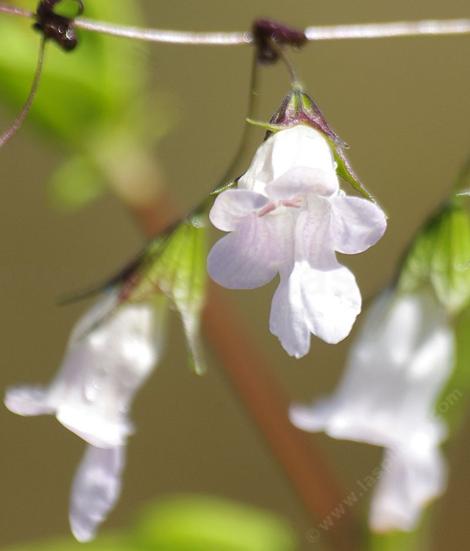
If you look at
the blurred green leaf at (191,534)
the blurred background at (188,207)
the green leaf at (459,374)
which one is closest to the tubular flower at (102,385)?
the green leaf at (459,374)

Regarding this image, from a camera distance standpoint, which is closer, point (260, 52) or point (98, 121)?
point (260, 52)

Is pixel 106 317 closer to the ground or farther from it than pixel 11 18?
closer to the ground

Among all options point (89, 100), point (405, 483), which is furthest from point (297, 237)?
point (89, 100)

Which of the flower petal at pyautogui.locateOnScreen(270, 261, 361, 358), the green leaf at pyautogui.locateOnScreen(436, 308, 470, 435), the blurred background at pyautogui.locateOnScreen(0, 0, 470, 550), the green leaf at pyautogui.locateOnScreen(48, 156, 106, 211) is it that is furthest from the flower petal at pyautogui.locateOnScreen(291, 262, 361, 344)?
the blurred background at pyautogui.locateOnScreen(0, 0, 470, 550)

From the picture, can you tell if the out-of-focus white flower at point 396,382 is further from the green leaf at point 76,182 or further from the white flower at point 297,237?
the green leaf at point 76,182

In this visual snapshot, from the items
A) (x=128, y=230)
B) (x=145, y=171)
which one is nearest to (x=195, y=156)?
(x=128, y=230)

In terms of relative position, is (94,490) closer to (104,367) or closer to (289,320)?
(104,367)

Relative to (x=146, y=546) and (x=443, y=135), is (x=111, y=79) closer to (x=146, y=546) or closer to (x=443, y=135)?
(x=146, y=546)

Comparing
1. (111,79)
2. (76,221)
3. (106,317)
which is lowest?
(76,221)
